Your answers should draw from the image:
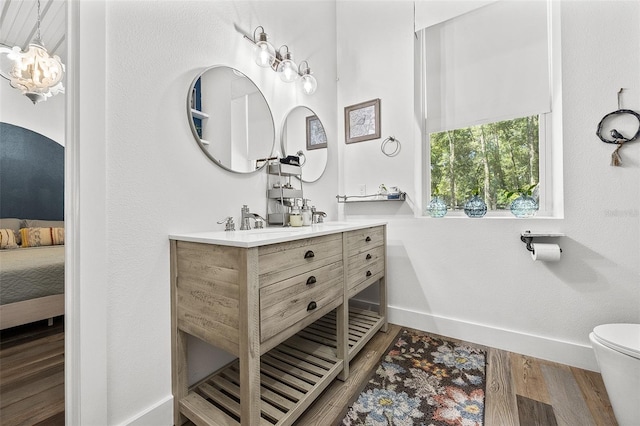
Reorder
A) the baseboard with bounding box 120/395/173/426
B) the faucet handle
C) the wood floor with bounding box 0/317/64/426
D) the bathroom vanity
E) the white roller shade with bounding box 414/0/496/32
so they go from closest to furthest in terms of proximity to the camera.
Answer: the bathroom vanity, the baseboard with bounding box 120/395/173/426, the wood floor with bounding box 0/317/64/426, the faucet handle, the white roller shade with bounding box 414/0/496/32

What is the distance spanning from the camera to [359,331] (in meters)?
1.77

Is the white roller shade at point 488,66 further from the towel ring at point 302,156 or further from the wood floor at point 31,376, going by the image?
the wood floor at point 31,376

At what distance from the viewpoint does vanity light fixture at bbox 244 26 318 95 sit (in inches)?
61.1

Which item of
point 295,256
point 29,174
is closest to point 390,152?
point 295,256

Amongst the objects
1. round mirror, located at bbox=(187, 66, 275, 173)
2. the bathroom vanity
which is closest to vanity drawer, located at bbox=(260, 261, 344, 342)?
the bathroom vanity

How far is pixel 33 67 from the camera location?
4.64 ft

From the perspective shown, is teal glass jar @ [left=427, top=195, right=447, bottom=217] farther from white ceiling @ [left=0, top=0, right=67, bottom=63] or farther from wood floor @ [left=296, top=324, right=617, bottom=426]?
white ceiling @ [left=0, top=0, right=67, bottom=63]

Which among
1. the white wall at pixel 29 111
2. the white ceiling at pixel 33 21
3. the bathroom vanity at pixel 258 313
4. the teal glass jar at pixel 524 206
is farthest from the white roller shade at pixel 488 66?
the white wall at pixel 29 111

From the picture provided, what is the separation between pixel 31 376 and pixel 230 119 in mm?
1777

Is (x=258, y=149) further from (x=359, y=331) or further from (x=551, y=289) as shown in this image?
(x=551, y=289)

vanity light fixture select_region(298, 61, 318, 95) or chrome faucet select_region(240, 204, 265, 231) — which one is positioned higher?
vanity light fixture select_region(298, 61, 318, 95)

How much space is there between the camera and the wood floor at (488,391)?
3.75 ft

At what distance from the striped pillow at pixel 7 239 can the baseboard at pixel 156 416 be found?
6.80 ft

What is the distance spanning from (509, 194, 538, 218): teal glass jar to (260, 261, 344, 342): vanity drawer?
4.15ft
